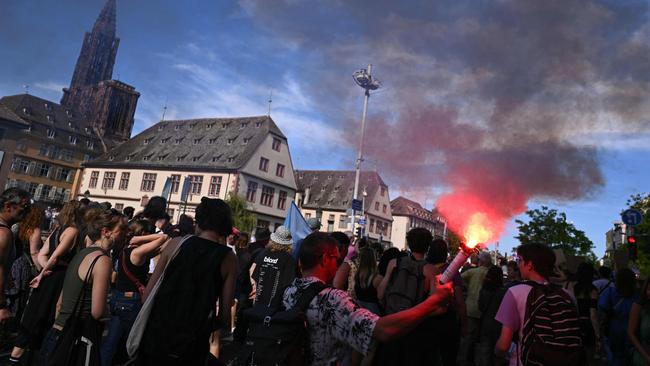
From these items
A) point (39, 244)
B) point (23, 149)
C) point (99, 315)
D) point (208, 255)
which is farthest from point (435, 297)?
point (23, 149)

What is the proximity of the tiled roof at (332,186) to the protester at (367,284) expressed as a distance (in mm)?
55101

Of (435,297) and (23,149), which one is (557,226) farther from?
(23,149)

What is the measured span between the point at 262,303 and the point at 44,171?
A: 72.9 metres

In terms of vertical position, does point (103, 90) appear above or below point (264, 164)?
above

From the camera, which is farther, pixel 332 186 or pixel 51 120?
pixel 51 120

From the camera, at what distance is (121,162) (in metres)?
56.9

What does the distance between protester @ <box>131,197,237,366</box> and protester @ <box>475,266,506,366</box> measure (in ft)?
17.0

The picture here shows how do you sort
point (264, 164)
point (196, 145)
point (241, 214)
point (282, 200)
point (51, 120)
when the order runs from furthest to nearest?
point (51, 120)
point (196, 145)
point (282, 200)
point (264, 164)
point (241, 214)

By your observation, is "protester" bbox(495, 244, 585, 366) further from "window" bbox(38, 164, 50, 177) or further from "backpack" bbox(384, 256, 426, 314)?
"window" bbox(38, 164, 50, 177)

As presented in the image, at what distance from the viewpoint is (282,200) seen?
5350cm

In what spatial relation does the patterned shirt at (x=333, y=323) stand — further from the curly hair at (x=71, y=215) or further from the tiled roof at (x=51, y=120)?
the tiled roof at (x=51, y=120)

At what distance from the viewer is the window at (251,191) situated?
4884cm

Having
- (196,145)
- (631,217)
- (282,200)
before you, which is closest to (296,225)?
(631,217)

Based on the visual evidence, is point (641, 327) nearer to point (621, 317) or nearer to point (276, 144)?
point (621, 317)
